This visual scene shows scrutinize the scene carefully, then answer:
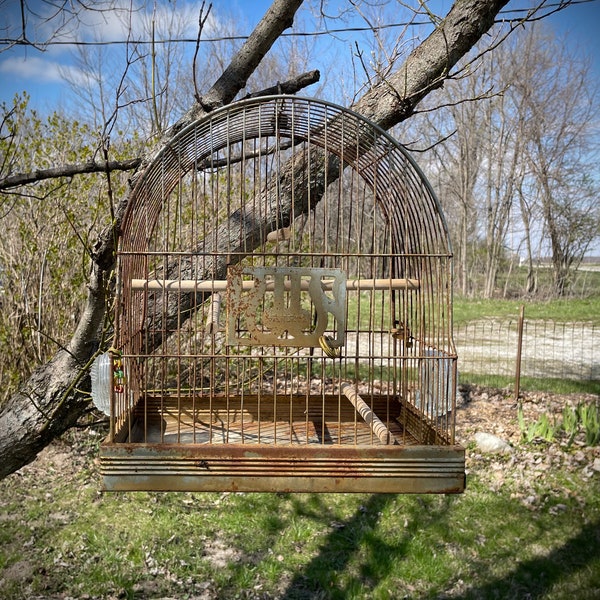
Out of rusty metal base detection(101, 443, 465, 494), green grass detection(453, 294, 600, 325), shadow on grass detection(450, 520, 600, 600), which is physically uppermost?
rusty metal base detection(101, 443, 465, 494)

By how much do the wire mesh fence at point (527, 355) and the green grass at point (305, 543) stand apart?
2897mm

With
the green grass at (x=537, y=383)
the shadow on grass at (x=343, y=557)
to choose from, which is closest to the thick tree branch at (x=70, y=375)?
the shadow on grass at (x=343, y=557)

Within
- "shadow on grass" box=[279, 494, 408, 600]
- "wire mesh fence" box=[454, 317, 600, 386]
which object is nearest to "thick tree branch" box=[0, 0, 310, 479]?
"shadow on grass" box=[279, 494, 408, 600]

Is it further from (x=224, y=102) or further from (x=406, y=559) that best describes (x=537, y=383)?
(x=224, y=102)

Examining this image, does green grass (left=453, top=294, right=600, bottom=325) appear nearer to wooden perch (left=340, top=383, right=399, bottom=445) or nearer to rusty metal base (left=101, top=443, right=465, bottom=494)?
wooden perch (left=340, top=383, right=399, bottom=445)

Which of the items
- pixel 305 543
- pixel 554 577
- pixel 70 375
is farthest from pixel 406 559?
pixel 70 375

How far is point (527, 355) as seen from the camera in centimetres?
1085

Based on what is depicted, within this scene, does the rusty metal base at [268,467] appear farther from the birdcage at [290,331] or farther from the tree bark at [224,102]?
the tree bark at [224,102]

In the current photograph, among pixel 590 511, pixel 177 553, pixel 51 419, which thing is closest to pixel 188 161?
pixel 51 419

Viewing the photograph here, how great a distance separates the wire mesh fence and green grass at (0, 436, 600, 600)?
290 centimetres

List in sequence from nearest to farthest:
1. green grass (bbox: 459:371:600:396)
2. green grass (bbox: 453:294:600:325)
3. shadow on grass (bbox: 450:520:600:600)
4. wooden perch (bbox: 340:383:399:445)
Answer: wooden perch (bbox: 340:383:399:445) → shadow on grass (bbox: 450:520:600:600) → green grass (bbox: 459:371:600:396) → green grass (bbox: 453:294:600:325)

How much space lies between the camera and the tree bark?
3.66m

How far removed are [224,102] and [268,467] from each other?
2405 mm

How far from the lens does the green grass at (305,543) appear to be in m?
4.50
